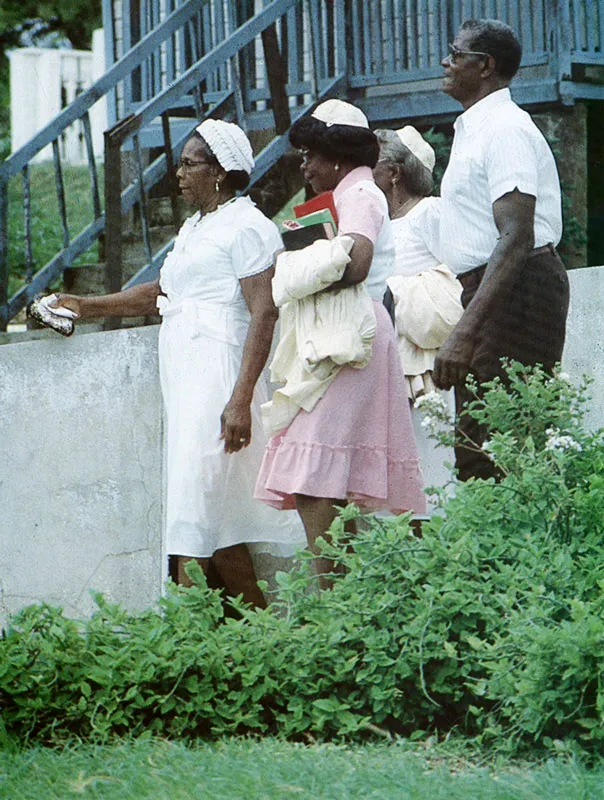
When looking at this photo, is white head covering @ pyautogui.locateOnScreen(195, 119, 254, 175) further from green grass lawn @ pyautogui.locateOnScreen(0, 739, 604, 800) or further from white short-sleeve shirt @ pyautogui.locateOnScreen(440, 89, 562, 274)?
green grass lawn @ pyautogui.locateOnScreen(0, 739, 604, 800)

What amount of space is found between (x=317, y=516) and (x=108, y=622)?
28.4 inches

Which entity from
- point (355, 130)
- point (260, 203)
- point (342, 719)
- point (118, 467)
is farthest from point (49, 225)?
point (342, 719)

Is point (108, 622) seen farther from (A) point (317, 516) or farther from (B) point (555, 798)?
(B) point (555, 798)

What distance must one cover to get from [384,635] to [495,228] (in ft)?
4.65

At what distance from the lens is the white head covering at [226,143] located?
16.9 feet

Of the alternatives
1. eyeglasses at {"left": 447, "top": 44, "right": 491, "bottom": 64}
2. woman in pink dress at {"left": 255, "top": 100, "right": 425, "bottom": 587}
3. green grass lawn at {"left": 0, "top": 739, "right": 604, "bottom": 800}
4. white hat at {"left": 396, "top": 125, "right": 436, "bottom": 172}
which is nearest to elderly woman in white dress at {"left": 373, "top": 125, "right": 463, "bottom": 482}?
white hat at {"left": 396, "top": 125, "right": 436, "bottom": 172}

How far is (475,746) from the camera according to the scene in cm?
375

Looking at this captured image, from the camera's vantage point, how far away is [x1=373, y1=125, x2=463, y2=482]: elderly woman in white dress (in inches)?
199

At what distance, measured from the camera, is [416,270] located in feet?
17.0

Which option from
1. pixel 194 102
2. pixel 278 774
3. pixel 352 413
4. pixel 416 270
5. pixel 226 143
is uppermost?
pixel 194 102

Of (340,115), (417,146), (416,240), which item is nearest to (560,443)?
(416,240)

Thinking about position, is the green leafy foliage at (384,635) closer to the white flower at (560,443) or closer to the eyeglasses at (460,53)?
the white flower at (560,443)

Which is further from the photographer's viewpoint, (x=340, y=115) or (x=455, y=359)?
(x=340, y=115)

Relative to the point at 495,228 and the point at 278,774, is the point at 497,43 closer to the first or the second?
the point at 495,228
